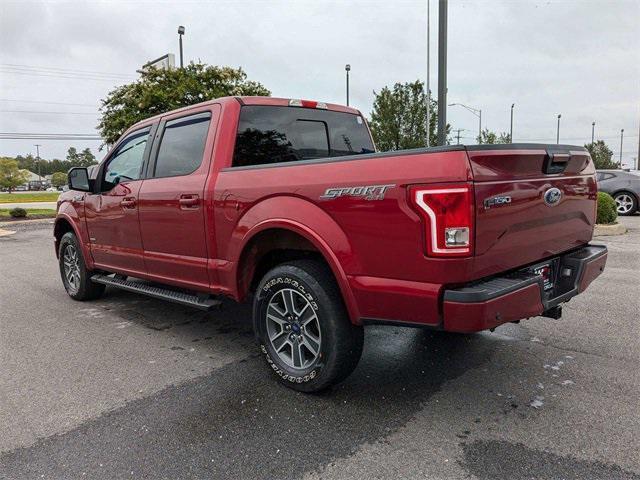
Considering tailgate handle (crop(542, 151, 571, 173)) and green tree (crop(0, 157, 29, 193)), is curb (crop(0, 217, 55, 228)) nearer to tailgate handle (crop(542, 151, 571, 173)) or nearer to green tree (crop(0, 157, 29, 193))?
tailgate handle (crop(542, 151, 571, 173))

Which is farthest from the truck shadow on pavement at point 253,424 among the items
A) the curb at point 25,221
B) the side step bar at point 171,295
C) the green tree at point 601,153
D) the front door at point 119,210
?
the green tree at point 601,153

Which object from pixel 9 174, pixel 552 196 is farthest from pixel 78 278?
pixel 9 174

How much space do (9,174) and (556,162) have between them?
92.3 m

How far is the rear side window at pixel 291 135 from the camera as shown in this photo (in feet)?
12.9

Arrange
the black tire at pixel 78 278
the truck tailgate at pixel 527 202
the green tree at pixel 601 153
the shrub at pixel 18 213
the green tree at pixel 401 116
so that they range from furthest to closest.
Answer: the green tree at pixel 601 153 → the green tree at pixel 401 116 → the shrub at pixel 18 213 → the black tire at pixel 78 278 → the truck tailgate at pixel 527 202

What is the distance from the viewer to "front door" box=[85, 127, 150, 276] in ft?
15.3

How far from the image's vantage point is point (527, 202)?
2.82 m

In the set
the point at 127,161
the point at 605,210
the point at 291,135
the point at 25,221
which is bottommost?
the point at 25,221

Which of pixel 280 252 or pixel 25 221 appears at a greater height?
pixel 280 252

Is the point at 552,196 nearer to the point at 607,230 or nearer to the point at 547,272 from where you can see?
the point at 547,272

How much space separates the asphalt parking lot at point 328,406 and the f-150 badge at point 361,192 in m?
1.32

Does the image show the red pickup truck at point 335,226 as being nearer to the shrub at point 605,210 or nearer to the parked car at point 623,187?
the shrub at point 605,210

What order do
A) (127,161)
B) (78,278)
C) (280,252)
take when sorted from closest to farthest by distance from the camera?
(280,252) → (127,161) → (78,278)

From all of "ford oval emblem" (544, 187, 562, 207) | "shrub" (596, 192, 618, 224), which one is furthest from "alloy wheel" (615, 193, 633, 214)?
"ford oval emblem" (544, 187, 562, 207)
